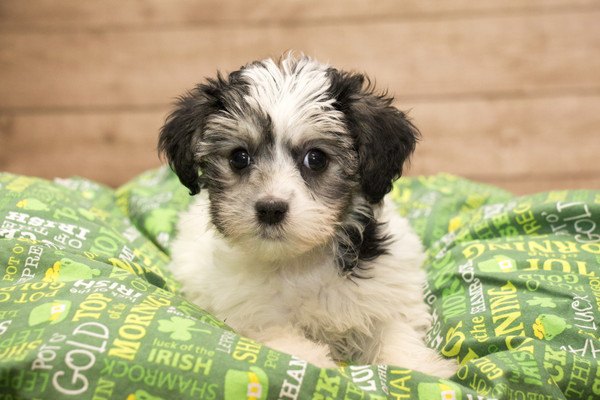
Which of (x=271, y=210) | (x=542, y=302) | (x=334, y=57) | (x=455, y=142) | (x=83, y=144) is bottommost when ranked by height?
(x=83, y=144)

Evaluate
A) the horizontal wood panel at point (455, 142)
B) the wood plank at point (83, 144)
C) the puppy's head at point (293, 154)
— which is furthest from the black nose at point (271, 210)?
the wood plank at point (83, 144)

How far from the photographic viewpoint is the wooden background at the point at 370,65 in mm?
4738

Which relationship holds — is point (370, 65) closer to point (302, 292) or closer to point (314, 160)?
point (314, 160)

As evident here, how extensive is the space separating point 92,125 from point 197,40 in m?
1.00

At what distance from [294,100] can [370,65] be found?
2642mm

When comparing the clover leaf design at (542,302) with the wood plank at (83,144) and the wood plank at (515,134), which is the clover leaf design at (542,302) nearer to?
the wood plank at (515,134)

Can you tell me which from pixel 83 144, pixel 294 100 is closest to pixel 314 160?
pixel 294 100

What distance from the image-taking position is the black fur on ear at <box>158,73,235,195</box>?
2.48 metres

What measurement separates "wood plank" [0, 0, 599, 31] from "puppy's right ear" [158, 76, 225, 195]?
2.42m

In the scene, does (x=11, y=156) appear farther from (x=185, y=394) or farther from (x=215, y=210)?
(x=185, y=394)

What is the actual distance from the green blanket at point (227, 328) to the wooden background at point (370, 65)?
1662mm

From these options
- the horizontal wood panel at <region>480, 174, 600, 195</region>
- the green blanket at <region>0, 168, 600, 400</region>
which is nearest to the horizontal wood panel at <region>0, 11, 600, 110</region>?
the horizontal wood panel at <region>480, 174, 600, 195</region>

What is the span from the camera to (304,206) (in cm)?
216

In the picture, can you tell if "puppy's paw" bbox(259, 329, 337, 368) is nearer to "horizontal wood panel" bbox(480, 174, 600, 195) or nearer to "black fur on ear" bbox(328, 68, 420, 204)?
"black fur on ear" bbox(328, 68, 420, 204)
